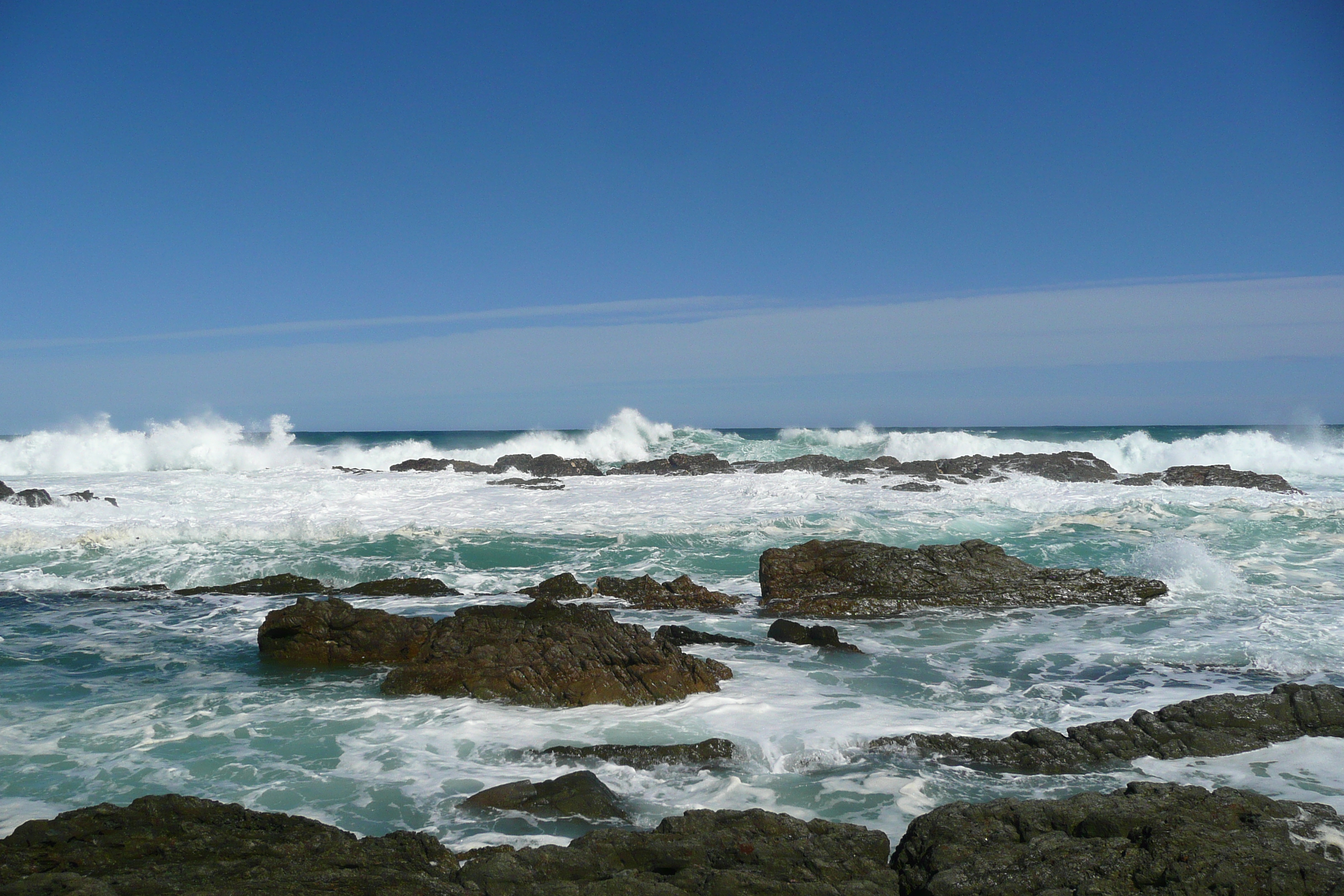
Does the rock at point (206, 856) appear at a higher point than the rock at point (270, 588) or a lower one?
higher

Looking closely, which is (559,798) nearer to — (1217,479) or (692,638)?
(692,638)

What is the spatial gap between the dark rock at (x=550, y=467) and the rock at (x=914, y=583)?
17.2 metres

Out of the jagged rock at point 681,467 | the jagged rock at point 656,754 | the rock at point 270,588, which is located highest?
the jagged rock at point 681,467

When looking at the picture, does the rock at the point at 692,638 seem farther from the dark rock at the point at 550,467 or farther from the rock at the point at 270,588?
the dark rock at the point at 550,467

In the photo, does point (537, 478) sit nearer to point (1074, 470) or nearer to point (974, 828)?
point (1074, 470)

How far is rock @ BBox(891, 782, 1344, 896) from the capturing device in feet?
10.6

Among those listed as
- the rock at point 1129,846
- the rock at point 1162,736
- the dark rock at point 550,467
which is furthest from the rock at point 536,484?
the rock at point 1129,846

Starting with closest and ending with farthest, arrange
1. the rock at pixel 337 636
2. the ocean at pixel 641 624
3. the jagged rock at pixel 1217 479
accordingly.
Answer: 1. the ocean at pixel 641 624
2. the rock at pixel 337 636
3. the jagged rock at pixel 1217 479

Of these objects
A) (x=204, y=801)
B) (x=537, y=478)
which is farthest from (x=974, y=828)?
(x=537, y=478)

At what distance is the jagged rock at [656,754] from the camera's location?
5129 millimetres

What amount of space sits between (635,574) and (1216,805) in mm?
9337

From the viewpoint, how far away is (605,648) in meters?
6.87

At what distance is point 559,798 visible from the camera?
4496 millimetres

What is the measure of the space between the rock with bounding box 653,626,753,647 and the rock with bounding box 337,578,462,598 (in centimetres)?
375
